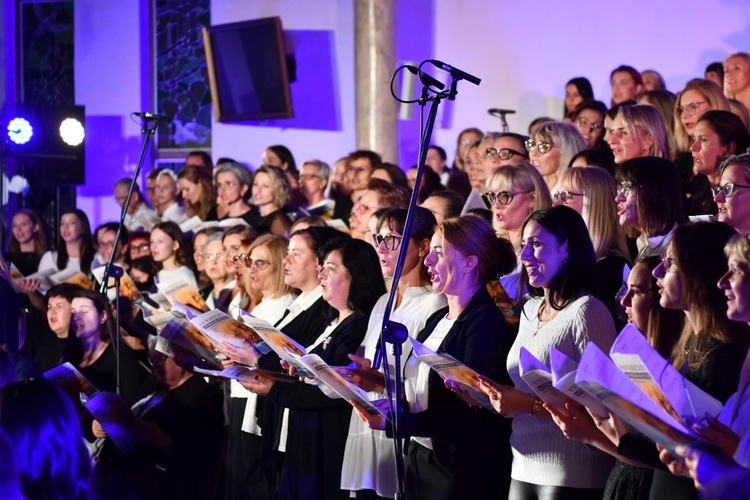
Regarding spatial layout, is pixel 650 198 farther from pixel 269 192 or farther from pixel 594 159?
pixel 269 192

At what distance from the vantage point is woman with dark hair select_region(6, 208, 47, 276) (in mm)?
8312

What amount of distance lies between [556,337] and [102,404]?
7.24 feet

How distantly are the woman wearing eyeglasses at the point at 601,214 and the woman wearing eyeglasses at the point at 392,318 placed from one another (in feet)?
1.80

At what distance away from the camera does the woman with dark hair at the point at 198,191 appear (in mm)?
7969

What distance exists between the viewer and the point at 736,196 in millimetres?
3725

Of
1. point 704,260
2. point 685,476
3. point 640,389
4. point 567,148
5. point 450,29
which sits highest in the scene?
point 450,29

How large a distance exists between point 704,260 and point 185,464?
10.2ft

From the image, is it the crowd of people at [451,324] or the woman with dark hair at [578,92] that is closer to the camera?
the crowd of people at [451,324]

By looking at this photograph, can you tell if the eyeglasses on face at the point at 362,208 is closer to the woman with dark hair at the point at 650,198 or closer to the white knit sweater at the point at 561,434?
the woman with dark hair at the point at 650,198

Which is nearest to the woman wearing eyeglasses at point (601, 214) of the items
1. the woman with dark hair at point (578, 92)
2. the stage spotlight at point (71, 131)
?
the woman with dark hair at point (578, 92)

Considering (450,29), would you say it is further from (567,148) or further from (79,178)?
(567,148)

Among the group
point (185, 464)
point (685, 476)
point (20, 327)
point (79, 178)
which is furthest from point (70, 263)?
point (685, 476)

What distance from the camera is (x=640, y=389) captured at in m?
2.55

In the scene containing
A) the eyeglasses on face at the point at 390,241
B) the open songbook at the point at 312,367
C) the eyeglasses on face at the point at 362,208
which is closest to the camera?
the open songbook at the point at 312,367
